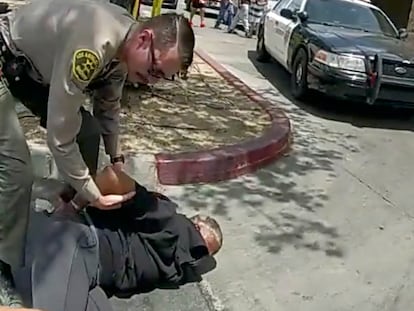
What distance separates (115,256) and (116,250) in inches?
1.3

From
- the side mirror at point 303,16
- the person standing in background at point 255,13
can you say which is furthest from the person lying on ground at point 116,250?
the person standing in background at point 255,13

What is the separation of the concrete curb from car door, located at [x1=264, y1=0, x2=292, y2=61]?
15.6 feet

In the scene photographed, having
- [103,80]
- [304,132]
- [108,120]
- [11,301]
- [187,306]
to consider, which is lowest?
[304,132]

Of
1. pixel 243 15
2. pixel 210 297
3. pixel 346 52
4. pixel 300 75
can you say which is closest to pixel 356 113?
pixel 300 75

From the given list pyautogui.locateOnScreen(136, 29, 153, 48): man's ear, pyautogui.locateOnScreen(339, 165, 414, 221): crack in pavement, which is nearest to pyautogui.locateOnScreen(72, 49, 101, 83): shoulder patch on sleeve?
pyautogui.locateOnScreen(136, 29, 153, 48): man's ear

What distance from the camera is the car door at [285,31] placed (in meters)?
9.80

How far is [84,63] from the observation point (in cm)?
259

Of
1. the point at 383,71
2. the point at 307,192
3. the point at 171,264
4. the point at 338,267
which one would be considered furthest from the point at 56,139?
the point at 383,71

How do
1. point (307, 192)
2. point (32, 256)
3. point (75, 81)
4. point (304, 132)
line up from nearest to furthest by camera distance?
1. point (75, 81)
2. point (32, 256)
3. point (307, 192)
4. point (304, 132)

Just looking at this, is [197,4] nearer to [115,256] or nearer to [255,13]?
[255,13]

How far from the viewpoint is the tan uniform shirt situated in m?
2.62

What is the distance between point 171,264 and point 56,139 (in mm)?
1129

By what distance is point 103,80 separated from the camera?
3.03 meters

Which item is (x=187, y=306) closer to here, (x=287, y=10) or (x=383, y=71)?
(x=383, y=71)
